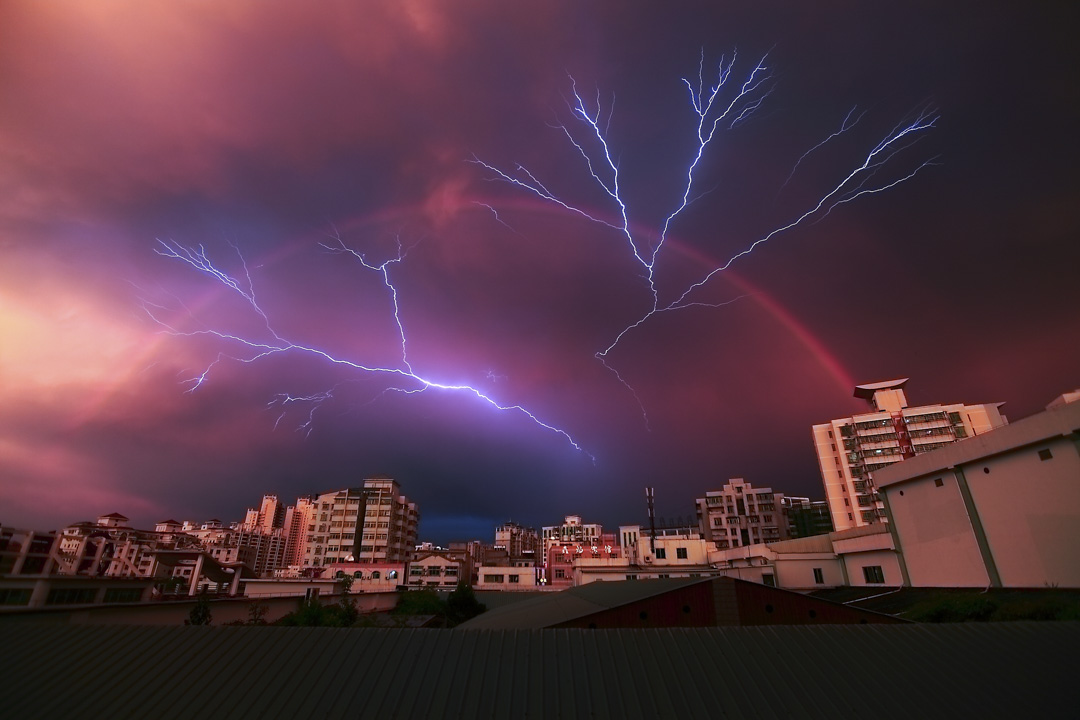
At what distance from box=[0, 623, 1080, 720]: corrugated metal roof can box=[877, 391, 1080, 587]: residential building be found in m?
12.0

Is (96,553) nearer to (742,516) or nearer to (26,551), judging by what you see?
(26,551)

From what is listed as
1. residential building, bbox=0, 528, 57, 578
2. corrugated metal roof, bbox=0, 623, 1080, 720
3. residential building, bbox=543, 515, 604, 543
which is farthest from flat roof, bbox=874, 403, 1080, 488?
residential building, bbox=543, 515, 604, 543

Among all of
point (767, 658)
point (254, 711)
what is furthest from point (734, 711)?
point (254, 711)

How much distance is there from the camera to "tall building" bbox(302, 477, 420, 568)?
2704 inches

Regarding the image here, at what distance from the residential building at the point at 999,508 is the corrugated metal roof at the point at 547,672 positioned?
12.0m

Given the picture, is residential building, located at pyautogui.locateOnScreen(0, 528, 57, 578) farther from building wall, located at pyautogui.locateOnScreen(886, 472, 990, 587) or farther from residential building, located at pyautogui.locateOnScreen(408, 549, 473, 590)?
building wall, located at pyautogui.locateOnScreen(886, 472, 990, 587)

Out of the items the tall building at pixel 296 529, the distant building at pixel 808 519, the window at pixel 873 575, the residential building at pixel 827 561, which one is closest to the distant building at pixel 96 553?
the residential building at pixel 827 561

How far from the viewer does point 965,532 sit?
20734 millimetres

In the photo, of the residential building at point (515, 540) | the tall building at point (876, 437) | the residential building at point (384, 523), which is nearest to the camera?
the tall building at point (876, 437)

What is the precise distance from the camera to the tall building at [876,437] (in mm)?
57625

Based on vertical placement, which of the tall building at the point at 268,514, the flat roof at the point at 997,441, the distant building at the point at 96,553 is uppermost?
the tall building at the point at 268,514

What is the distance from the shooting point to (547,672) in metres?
7.04

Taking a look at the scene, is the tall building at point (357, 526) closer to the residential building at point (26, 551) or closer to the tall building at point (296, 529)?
the residential building at point (26, 551)

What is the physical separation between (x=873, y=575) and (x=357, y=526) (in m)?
62.7
